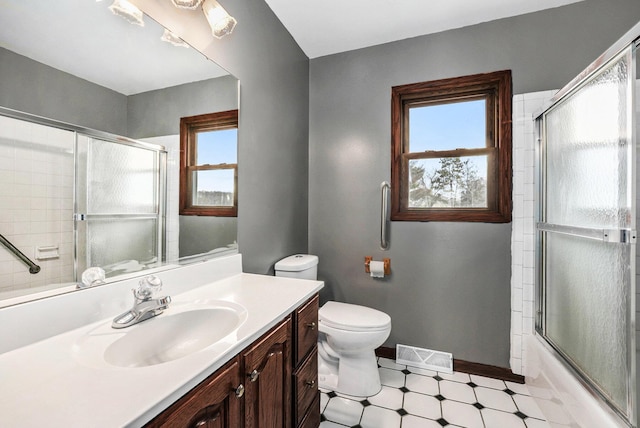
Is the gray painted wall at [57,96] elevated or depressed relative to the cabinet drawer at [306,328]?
elevated

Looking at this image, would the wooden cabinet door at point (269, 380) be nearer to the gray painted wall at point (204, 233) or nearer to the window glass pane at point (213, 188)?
the gray painted wall at point (204, 233)

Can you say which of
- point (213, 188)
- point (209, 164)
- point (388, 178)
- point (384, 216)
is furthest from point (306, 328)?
point (388, 178)

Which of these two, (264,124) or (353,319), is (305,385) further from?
(264,124)

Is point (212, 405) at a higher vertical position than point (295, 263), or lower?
lower

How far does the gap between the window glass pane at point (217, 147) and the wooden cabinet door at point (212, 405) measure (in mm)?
947

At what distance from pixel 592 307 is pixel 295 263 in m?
1.54

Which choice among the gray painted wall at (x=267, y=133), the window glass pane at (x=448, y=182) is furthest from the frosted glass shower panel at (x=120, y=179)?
the window glass pane at (x=448, y=182)

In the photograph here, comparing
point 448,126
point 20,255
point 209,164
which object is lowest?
point 20,255

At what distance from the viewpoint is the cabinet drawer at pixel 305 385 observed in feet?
3.80

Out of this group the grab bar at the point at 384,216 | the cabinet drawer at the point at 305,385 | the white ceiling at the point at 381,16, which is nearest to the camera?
the cabinet drawer at the point at 305,385

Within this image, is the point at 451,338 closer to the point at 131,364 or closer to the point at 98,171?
the point at 131,364

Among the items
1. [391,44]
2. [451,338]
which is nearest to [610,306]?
[451,338]

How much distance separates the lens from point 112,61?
3.15 feet

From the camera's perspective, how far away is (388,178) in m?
2.21
